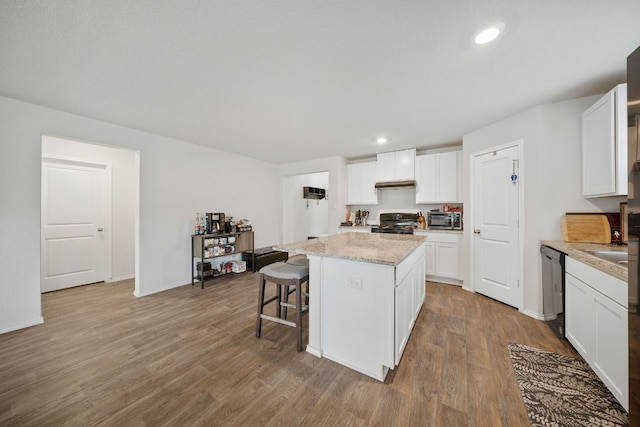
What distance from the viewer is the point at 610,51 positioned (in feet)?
5.44

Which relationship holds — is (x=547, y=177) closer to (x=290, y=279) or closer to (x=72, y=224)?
(x=290, y=279)

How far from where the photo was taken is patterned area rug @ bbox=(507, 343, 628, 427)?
51.9 inches

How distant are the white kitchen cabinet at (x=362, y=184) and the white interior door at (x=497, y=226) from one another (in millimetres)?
1791

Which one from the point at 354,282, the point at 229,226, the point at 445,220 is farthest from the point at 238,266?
the point at 445,220

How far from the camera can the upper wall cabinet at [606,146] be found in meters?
1.90

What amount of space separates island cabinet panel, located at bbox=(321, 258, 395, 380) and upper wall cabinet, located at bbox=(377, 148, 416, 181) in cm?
307

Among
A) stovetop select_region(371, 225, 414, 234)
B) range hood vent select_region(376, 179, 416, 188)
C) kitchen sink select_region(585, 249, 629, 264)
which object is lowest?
kitchen sink select_region(585, 249, 629, 264)

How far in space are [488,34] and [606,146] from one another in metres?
1.71

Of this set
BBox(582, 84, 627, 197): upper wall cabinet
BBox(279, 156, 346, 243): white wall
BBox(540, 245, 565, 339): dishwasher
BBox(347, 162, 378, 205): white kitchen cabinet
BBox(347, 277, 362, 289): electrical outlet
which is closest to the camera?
BBox(347, 277, 362, 289): electrical outlet

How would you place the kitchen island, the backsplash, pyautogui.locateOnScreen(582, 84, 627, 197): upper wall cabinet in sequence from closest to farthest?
the kitchen island
pyautogui.locateOnScreen(582, 84, 627, 197): upper wall cabinet
the backsplash

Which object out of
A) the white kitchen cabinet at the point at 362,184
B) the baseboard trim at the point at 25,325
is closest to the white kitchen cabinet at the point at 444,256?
the white kitchen cabinet at the point at 362,184

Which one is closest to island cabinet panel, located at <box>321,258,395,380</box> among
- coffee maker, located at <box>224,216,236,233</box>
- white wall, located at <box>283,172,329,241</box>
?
coffee maker, located at <box>224,216,236,233</box>

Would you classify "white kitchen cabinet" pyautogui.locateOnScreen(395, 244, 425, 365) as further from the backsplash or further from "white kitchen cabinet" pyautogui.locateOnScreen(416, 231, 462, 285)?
the backsplash

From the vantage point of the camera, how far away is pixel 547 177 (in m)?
2.53
